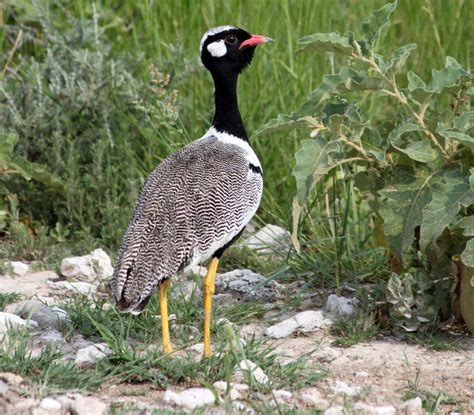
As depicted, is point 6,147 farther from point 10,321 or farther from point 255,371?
point 255,371

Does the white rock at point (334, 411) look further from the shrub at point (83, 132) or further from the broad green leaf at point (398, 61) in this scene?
the shrub at point (83, 132)

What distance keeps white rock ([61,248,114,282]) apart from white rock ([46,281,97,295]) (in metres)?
0.08

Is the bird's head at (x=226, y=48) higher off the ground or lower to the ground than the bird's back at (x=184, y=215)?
higher

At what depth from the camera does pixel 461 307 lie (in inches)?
177

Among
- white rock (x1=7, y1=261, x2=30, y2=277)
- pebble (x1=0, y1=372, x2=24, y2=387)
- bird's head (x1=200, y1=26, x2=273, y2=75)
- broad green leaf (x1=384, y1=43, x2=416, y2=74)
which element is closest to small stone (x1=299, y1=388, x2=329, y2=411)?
pebble (x1=0, y1=372, x2=24, y2=387)

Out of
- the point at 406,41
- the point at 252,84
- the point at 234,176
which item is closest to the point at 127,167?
the point at 252,84

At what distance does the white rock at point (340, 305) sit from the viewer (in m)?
4.76

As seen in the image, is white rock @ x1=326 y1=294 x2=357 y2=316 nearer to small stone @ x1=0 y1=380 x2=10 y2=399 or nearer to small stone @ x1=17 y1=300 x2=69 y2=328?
small stone @ x1=17 y1=300 x2=69 y2=328

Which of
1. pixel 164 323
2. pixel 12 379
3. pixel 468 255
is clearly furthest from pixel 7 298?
pixel 468 255

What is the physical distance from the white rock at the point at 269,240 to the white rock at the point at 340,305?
65 cm

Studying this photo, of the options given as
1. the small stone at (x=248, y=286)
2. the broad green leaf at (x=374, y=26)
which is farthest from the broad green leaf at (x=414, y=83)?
the small stone at (x=248, y=286)

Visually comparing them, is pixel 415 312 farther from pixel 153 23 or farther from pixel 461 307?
pixel 153 23

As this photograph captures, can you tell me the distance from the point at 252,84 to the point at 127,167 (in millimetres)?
931

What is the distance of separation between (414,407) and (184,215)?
127 centimetres
